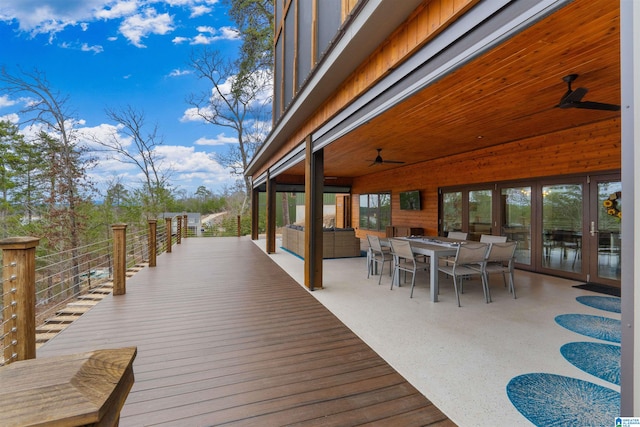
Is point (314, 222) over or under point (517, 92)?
under

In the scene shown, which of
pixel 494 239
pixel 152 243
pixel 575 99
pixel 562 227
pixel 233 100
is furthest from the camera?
pixel 233 100

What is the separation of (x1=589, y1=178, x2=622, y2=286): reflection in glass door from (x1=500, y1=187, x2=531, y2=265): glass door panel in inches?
43.2

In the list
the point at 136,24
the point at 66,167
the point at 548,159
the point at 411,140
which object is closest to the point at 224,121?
the point at 136,24

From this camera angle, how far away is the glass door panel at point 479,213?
6.58 m

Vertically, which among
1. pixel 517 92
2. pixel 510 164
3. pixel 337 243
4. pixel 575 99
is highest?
pixel 517 92

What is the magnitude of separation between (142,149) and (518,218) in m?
16.1

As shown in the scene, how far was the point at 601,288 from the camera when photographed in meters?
4.50

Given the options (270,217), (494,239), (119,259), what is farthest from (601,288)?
(119,259)

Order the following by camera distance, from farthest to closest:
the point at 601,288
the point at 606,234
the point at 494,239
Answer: the point at 494,239, the point at 606,234, the point at 601,288

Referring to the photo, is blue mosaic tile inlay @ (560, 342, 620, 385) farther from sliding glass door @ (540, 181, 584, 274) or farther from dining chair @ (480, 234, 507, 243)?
sliding glass door @ (540, 181, 584, 274)

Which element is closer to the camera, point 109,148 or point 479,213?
point 479,213

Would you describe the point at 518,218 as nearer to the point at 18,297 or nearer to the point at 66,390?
the point at 66,390

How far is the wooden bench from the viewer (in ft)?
1.56

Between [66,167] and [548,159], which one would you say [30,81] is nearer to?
[66,167]
